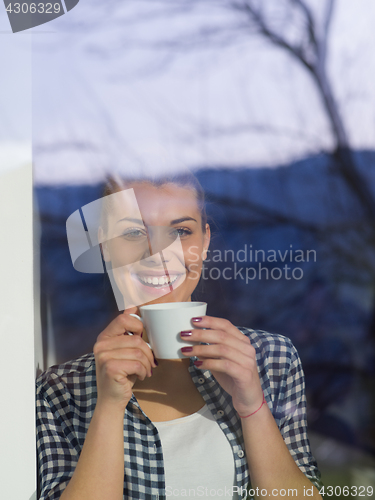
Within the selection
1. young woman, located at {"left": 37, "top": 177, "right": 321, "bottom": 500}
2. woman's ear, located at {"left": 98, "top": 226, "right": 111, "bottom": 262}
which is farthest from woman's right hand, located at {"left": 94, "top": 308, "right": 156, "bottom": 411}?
woman's ear, located at {"left": 98, "top": 226, "right": 111, "bottom": 262}

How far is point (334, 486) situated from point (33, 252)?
74 cm

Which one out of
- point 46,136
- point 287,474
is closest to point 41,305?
point 46,136

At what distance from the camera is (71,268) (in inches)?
33.9

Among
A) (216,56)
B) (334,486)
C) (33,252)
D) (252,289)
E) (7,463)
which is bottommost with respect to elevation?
(334,486)

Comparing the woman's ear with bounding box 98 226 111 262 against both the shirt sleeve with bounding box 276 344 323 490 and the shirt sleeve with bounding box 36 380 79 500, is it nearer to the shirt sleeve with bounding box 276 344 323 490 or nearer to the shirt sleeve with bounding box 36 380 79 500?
the shirt sleeve with bounding box 36 380 79 500

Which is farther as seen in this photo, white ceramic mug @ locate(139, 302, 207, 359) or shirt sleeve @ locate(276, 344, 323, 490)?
shirt sleeve @ locate(276, 344, 323, 490)

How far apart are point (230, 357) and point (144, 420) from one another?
0.74 ft

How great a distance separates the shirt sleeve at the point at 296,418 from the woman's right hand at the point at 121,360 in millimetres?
286

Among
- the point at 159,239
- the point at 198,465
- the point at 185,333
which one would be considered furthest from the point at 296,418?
the point at 159,239

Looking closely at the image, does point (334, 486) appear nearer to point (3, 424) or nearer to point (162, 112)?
point (3, 424)

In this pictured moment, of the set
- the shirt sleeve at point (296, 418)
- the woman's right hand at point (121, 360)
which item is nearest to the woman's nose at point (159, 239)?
the woman's right hand at point (121, 360)

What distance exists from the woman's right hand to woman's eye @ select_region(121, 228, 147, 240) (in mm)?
154

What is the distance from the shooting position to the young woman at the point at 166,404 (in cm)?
77

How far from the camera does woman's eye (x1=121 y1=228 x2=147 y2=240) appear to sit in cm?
85
